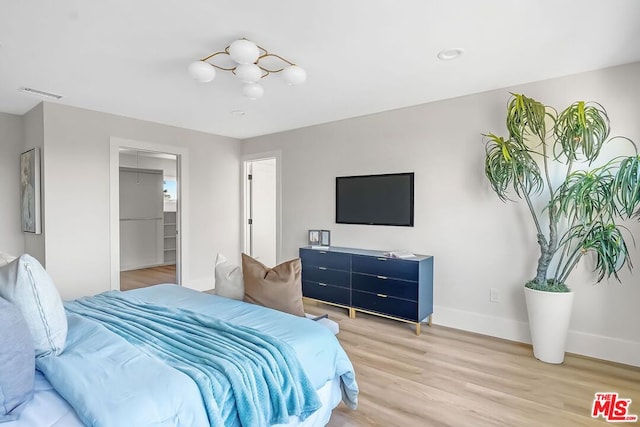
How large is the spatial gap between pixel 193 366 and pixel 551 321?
273 centimetres

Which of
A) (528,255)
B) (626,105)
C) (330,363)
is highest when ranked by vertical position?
(626,105)

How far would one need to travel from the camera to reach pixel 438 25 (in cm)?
218

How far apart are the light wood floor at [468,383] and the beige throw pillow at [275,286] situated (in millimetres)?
718

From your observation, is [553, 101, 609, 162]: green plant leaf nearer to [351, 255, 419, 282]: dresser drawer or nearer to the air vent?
[351, 255, 419, 282]: dresser drawer

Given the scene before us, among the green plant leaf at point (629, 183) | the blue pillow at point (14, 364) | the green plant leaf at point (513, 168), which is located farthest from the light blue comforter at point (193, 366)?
the green plant leaf at point (629, 183)

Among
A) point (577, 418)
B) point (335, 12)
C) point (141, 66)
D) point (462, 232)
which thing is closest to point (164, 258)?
point (141, 66)

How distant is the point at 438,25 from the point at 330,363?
2125mm

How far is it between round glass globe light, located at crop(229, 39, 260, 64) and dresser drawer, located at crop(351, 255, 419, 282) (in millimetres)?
2336

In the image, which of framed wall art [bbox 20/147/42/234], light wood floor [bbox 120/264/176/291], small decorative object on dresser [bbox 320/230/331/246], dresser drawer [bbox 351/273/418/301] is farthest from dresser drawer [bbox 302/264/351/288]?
framed wall art [bbox 20/147/42/234]

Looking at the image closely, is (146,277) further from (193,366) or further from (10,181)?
(193,366)

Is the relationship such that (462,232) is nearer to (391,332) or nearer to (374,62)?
(391,332)

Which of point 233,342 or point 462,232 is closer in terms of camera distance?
point 233,342

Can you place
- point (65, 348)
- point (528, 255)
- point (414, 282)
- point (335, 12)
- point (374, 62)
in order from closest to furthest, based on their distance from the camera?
1. point (65, 348)
2. point (335, 12)
3. point (374, 62)
4. point (528, 255)
5. point (414, 282)

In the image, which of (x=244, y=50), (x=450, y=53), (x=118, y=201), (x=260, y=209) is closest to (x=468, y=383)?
(x=450, y=53)
